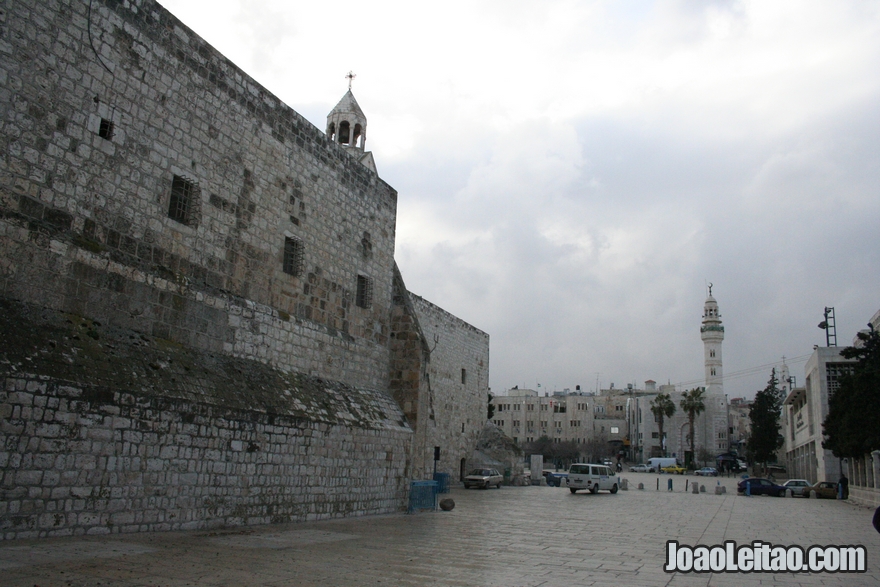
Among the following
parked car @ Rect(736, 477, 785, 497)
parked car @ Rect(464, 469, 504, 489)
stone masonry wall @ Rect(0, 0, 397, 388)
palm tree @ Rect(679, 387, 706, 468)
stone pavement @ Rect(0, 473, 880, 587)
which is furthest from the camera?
palm tree @ Rect(679, 387, 706, 468)

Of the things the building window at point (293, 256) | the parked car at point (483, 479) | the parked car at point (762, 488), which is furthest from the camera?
the parked car at point (762, 488)

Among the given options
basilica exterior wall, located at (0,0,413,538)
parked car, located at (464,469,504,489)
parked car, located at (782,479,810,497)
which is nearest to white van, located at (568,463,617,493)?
parked car, located at (464,469,504,489)

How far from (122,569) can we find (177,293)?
4.80 metres

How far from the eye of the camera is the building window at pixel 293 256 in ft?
42.9

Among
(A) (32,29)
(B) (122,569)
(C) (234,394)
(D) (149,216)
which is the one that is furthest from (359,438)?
(A) (32,29)

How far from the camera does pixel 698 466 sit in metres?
77.9

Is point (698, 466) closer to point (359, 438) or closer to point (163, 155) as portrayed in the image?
point (359, 438)

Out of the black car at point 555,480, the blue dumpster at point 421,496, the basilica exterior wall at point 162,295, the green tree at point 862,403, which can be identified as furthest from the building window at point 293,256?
the black car at point 555,480

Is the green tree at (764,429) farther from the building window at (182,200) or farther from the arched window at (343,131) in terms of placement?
the building window at (182,200)

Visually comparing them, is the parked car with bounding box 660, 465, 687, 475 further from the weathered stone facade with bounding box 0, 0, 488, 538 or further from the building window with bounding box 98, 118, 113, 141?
the building window with bounding box 98, 118, 113, 141

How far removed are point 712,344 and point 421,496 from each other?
84.4 metres

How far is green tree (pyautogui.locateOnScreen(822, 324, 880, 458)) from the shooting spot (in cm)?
2342

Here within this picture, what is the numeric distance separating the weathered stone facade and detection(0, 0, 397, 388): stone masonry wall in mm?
29

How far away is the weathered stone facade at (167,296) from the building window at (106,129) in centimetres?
2
